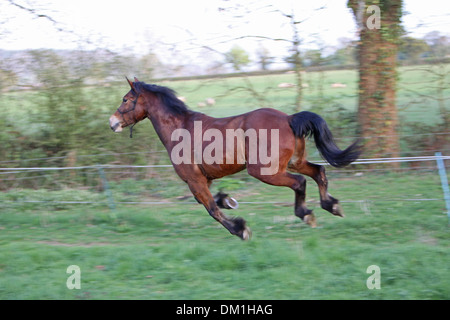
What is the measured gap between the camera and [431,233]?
18.7 ft

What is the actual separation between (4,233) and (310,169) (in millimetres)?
4733

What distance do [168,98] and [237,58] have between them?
5.05m

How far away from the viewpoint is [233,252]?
A: 5289mm

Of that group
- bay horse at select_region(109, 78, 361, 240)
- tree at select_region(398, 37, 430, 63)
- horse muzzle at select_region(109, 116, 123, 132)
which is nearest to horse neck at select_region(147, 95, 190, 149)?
bay horse at select_region(109, 78, 361, 240)

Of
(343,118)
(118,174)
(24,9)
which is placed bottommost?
(118,174)

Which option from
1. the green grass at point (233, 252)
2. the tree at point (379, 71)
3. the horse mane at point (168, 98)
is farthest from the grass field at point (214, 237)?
the horse mane at point (168, 98)

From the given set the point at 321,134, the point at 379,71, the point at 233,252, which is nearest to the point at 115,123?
the point at 233,252

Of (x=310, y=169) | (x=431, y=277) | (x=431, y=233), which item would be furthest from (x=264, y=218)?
(x=431, y=277)

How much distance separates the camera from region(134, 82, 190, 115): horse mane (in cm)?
639

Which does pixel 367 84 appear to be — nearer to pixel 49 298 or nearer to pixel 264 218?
pixel 264 218

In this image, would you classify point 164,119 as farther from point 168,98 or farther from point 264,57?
point 264,57

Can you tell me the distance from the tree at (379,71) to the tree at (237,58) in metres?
2.63

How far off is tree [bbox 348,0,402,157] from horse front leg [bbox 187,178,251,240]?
4.74m

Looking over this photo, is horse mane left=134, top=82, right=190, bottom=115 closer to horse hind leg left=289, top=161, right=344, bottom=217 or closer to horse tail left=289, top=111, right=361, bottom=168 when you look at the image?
horse tail left=289, top=111, right=361, bottom=168
